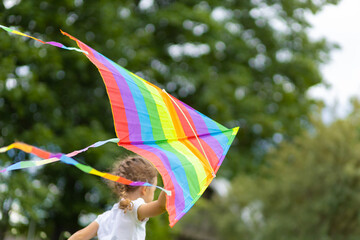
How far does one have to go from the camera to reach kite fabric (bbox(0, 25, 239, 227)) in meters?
3.25

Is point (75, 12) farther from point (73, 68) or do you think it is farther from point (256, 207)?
point (256, 207)

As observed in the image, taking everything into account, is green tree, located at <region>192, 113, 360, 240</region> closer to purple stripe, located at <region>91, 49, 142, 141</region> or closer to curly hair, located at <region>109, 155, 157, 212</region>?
curly hair, located at <region>109, 155, 157, 212</region>

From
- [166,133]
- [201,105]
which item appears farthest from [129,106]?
[201,105]

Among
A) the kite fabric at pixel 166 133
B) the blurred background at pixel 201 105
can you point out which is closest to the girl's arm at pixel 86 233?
the kite fabric at pixel 166 133

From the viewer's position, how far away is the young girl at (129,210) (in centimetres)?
336

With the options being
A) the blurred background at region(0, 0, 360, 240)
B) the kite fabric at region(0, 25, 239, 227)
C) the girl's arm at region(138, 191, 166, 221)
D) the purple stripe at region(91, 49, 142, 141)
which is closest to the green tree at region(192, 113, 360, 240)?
the blurred background at region(0, 0, 360, 240)

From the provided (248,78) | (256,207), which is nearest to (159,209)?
(248,78)

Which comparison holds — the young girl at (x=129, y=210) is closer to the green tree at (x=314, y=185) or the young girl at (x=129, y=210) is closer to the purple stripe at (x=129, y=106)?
the purple stripe at (x=129, y=106)

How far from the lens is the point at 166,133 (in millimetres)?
3594

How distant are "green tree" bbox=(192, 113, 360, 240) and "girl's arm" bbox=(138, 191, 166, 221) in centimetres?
1564

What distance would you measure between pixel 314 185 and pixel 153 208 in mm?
16842

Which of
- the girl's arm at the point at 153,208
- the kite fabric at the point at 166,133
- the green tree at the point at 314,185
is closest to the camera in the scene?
the girl's arm at the point at 153,208

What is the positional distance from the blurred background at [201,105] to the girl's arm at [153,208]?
7384 mm

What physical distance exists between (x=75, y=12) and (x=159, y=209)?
36.3ft
